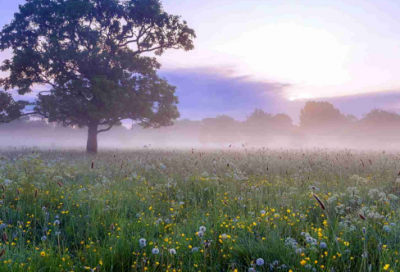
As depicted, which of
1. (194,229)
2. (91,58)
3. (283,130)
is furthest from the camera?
(283,130)

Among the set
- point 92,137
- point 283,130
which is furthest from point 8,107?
point 283,130

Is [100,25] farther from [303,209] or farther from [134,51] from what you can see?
[303,209]

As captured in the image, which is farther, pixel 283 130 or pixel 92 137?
pixel 283 130

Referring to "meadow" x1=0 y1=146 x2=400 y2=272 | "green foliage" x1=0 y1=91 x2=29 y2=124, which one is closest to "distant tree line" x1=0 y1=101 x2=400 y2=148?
"green foliage" x1=0 y1=91 x2=29 y2=124

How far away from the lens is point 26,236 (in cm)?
451

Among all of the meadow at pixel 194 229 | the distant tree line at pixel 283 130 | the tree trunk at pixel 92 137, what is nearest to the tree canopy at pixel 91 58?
the tree trunk at pixel 92 137

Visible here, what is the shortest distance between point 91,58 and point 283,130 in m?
78.4

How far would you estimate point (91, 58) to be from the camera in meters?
21.3

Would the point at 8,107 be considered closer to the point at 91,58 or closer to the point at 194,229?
the point at 91,58

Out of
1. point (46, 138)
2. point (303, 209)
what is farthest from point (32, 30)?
point (46, 138)

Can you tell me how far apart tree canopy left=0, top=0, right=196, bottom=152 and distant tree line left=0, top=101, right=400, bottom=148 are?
59.6 metres

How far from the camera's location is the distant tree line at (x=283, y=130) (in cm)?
7412

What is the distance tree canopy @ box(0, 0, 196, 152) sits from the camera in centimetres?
2111

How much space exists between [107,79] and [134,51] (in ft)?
14.7
